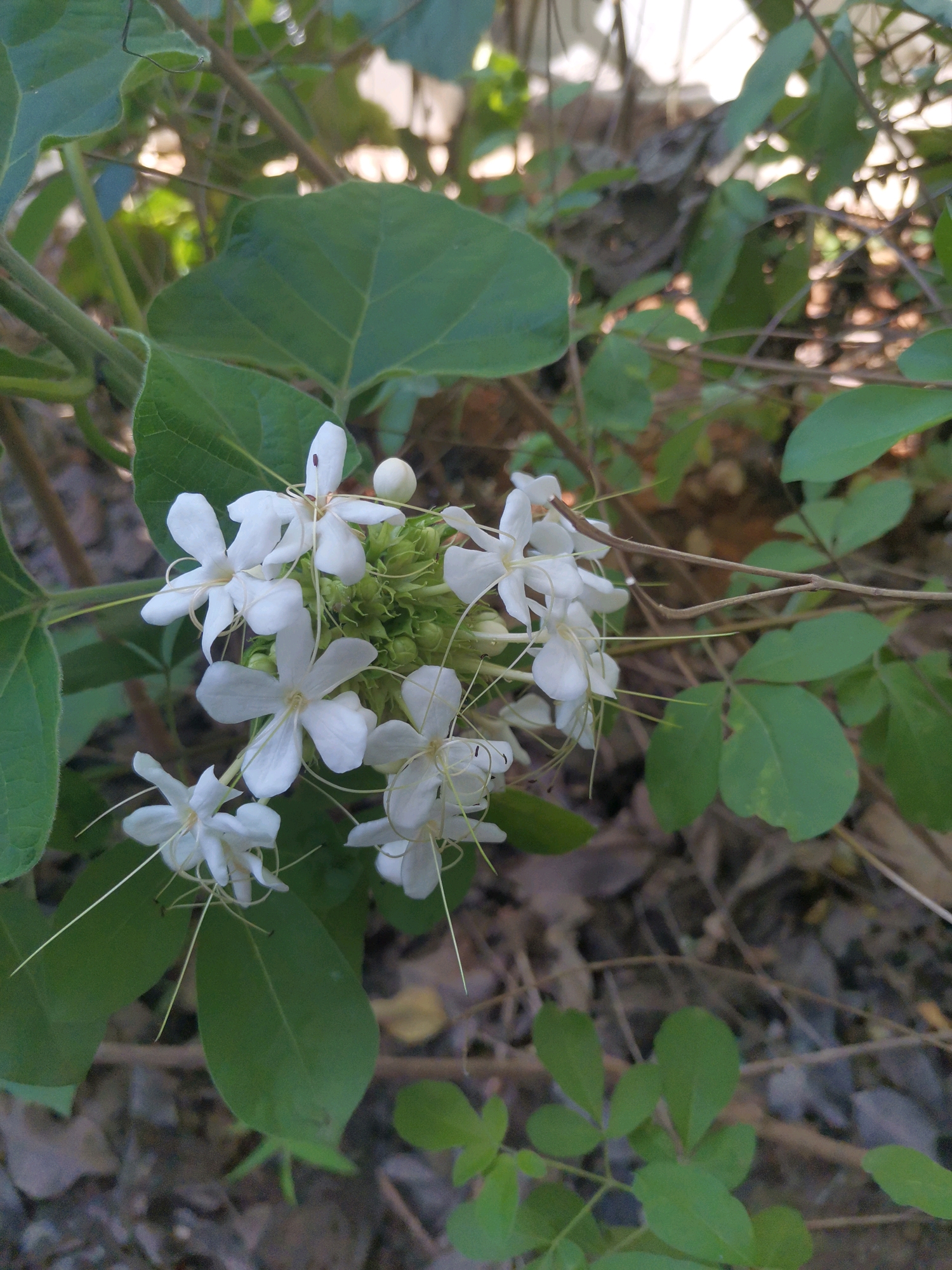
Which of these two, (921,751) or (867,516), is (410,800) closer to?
(921,751)

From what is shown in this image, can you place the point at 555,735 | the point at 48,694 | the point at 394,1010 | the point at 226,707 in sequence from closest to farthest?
the point at 226,707 → the point at 48,694 → the point at 555,735 → the point at 394,1010

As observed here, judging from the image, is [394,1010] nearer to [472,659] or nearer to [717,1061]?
[717,1061]

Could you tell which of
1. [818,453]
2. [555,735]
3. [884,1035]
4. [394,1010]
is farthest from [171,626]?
[884,1035]


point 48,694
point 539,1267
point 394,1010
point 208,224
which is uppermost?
point 208,224

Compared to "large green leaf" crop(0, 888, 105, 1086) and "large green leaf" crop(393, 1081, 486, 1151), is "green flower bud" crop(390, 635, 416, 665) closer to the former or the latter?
"large green leaf" crop(0, 888, 105, 1086)

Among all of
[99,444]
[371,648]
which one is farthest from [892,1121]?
[99,444]

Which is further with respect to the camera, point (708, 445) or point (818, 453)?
point (708, 445)

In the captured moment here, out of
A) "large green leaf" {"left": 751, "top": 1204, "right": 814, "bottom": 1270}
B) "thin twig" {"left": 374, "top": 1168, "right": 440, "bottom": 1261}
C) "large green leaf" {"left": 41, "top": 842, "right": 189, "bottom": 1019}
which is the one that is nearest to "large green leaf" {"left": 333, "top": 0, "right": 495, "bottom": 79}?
"large green leaf" {"left": 41, "top": 842, "right": 189, "bottom": 1019}
